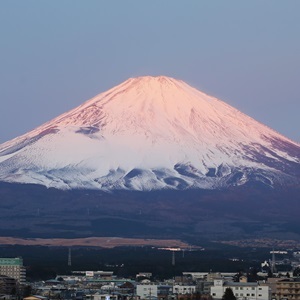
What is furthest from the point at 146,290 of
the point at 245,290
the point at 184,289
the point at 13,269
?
the point at 13,269

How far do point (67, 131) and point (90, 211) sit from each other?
1711 cm

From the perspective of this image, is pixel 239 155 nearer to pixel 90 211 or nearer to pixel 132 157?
pixel 132 157

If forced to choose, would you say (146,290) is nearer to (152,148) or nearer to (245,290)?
(245,290)

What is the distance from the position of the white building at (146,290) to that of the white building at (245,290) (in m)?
1.87

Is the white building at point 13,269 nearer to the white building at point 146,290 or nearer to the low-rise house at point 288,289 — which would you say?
the white building at point 146,290

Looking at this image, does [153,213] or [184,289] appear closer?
[184,289]

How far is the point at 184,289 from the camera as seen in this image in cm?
6353

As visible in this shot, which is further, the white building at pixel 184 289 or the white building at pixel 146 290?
the white building at pixel 184 289

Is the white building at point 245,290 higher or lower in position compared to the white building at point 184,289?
lower

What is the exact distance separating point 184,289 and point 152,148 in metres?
71.4

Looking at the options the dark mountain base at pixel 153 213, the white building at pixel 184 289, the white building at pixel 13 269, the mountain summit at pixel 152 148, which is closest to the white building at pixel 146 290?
the white building at pixel 184 289

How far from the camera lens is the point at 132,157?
13438 cm

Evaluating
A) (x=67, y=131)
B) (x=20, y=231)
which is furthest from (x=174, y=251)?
(x=67, y=131)

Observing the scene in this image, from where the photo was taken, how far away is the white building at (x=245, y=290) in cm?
5751
